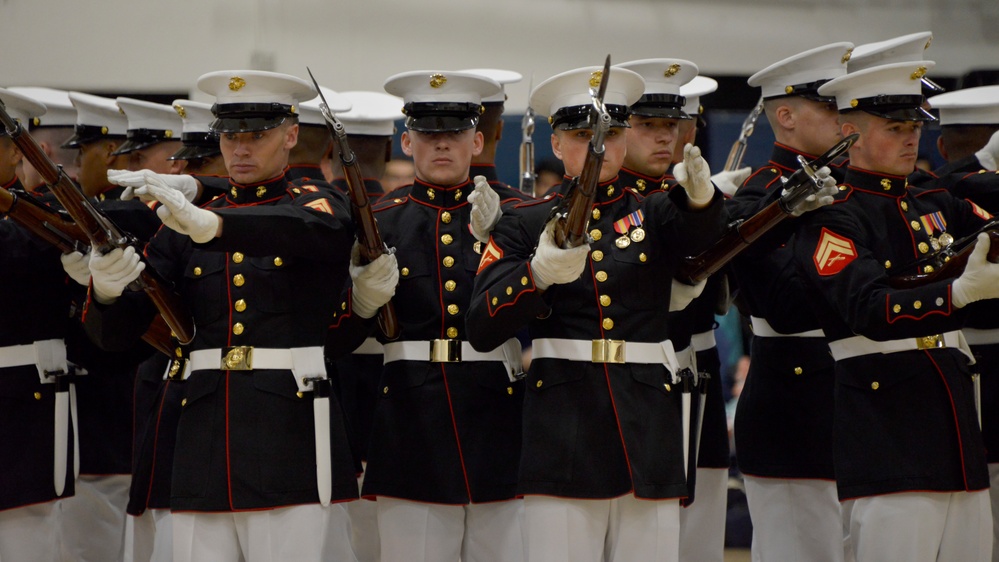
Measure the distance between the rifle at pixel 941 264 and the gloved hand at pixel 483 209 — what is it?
4.23 feet

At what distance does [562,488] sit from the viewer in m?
3.67

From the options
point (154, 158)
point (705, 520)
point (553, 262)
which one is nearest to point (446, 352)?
point (553, 262)

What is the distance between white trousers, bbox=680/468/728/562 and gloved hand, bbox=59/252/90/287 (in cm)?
245

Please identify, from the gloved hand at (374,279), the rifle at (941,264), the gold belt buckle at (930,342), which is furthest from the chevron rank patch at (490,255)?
the gold belt buckle at (930,342)

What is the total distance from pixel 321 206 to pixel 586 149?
2.76 feet

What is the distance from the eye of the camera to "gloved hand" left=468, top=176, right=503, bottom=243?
416 centimetres

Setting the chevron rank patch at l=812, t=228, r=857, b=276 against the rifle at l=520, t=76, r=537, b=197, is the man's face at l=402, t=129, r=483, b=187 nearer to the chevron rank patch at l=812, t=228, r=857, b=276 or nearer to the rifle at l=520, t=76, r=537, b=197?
the chevron rank patch at l=812, t=228, r=857, b=276

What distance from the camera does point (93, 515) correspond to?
5.45 metres

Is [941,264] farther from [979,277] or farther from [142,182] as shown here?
[142,182]

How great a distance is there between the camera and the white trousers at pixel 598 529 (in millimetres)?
3678

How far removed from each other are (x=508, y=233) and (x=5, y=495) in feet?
6.58

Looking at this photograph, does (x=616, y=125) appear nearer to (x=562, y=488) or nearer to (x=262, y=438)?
(x=562, y=488)

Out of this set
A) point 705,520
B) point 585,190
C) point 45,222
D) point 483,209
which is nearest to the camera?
point 585,190

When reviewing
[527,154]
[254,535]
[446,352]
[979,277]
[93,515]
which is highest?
[979,277]
